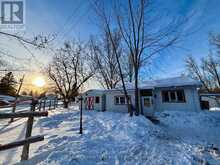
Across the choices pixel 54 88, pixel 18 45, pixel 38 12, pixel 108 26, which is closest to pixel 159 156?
pixel 18 45

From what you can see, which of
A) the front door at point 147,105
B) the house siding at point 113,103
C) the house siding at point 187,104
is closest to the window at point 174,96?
the house siding at point 187,104

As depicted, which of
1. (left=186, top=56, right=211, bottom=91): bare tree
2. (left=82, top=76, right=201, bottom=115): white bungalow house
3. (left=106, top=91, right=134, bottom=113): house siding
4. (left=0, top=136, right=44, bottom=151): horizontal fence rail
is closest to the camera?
(left=0, top=136, right=44, bottom=151): horizontal fence rail

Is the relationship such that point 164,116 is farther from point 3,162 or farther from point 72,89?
point 72,89

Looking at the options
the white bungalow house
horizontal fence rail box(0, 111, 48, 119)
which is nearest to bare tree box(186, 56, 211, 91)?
the white bungalow house

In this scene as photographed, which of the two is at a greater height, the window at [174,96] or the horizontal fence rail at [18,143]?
the window at [174,96]

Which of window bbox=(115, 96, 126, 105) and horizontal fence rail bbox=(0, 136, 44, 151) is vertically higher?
window bbox=(115, 96, 126, 105)

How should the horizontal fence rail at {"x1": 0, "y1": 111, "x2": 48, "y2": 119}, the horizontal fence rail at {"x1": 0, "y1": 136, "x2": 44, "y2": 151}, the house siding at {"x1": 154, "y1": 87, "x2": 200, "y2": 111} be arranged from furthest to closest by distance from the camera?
the house siding at {"x1": 154, "y1": 87, "x2": 200, "y2": 111} → the horizontal fence rail at {"x1": 0, "y1": 111, "x2": 48, "y2": 119} → the horizontal fence rail at {"x1": 0, "y1": 136, "x2": 44, "y2": 151}

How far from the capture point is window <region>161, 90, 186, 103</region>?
1302cm

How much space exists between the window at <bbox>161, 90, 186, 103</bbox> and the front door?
62.0 inches

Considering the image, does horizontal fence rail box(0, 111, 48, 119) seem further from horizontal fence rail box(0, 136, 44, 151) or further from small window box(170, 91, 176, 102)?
small window box(170, 91, 176, 102)

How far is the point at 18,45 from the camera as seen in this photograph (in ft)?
13.7

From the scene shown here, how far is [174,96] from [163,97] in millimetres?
1062

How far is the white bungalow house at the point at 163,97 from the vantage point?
12453 mm

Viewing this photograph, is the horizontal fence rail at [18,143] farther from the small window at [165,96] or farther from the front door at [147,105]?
the small window at [165,96]
